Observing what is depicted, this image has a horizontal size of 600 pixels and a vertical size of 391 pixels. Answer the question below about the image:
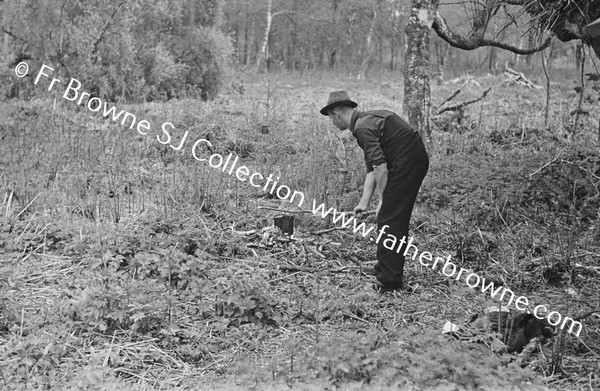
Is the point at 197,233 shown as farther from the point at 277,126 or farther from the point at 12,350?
the point at 277,126

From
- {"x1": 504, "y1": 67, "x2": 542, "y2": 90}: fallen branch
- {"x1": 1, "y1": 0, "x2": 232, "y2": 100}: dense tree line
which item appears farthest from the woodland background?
{"x1": 504, "y1": 67, "x2": 542, "y2": 90}: fallen branch

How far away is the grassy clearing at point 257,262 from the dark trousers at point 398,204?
8.9 inches

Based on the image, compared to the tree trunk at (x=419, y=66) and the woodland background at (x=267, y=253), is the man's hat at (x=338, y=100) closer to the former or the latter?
the woodland background at (x=267, y=253)

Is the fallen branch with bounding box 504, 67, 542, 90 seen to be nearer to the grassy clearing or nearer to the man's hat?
the grassy clearing

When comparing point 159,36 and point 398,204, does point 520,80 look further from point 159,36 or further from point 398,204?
point 398,204

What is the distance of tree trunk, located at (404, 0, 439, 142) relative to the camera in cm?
843

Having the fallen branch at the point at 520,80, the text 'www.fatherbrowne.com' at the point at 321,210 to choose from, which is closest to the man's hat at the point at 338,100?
the text 'www.fatherbrowne.com' at the point at 321,210

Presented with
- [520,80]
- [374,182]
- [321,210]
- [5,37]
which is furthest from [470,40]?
Answer: [520,80]

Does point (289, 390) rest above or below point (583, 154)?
below

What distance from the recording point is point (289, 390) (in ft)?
10.8

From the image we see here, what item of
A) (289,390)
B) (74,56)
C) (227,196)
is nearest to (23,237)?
(227,196)

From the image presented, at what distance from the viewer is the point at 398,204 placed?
5137 mm

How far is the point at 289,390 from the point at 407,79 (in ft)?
20.3

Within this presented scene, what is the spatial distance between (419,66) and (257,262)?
174 inches
